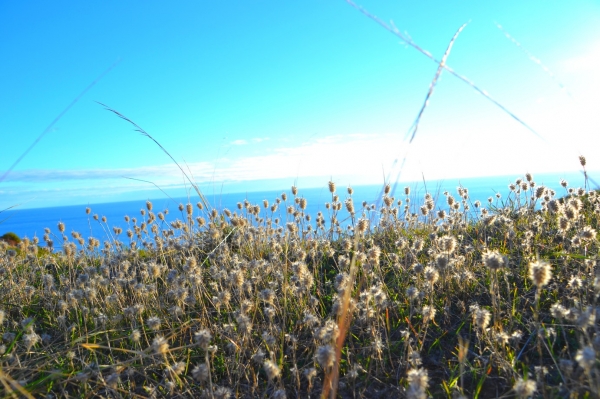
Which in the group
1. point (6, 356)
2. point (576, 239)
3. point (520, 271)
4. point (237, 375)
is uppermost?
→ point (576, 239)

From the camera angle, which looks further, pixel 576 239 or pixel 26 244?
pixel 26 244

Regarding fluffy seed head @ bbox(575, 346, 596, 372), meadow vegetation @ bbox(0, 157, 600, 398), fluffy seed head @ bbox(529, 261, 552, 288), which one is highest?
fluffy seed head @ bbox(529, 261, 552, 288)

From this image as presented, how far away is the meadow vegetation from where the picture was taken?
234 cm

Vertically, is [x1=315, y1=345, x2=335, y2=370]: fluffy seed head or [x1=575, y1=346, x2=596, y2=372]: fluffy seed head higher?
[x1=575, y1=346, x2=596, y2=372]: fluffy seed head

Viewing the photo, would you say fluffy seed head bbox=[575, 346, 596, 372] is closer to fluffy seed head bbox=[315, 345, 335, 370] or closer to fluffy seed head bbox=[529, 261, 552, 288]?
fluffy seed head bbox=[529, 261, 552, 288]

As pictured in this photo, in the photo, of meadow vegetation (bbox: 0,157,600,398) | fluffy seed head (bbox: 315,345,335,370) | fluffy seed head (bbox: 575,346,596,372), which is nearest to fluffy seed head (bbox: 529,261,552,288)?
meadow vegetation (bbox: 0,157,600,398)

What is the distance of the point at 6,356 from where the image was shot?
2.72 metres

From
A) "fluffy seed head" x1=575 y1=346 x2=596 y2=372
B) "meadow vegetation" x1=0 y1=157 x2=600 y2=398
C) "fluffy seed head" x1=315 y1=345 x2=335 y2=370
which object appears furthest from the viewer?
"meadow vegetation" x1=0 y1=157 x2=600 y2=398

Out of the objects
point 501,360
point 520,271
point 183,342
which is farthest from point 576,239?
point 183,342

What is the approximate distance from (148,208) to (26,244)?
6.03ft

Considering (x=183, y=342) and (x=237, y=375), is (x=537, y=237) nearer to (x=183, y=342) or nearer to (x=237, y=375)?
(x=237, y=375)

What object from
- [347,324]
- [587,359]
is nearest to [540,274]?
[587,359]

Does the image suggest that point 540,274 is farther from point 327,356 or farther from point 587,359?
point 327,356

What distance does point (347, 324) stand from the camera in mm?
2590
